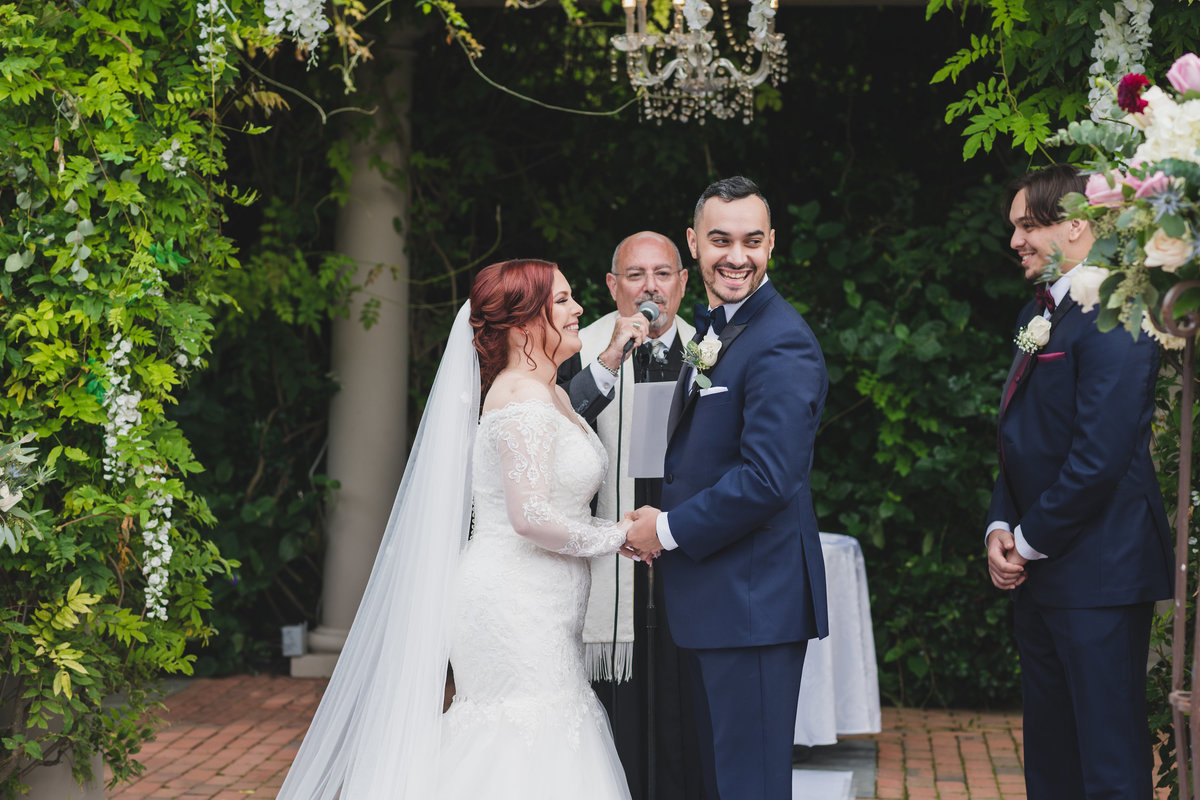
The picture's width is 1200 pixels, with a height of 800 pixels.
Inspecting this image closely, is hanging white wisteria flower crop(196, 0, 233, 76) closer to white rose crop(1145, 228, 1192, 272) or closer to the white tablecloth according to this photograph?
white rose crop(1145, 228, 1192, 272)

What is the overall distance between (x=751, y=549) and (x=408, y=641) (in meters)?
0.91

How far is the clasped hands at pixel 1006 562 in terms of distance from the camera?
10.6ft

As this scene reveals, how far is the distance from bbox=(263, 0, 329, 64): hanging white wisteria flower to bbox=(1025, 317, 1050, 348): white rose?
2.32 metres

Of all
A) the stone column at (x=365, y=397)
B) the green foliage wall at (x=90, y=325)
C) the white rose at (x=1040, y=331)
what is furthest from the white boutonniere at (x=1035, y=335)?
the stone column at (x=365, y=397)

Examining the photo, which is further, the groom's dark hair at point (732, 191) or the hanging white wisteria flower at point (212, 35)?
the hanging white wisteria flower at point (212, 35)

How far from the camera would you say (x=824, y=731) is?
4.86 metres

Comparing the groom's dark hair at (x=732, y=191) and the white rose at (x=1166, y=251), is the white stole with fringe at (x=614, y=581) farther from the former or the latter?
the white rose at (x=1166, y=251)

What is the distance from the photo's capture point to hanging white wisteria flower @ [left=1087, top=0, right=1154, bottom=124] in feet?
11.1

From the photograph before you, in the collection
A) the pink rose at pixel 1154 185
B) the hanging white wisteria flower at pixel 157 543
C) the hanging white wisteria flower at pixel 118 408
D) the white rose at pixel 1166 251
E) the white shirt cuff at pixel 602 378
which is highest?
the pink rose at pixel 1154 185

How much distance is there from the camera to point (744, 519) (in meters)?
2.93

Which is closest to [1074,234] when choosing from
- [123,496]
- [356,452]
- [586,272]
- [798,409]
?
[798,409]

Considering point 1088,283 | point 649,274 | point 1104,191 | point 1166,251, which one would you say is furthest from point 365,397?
point 1166,251

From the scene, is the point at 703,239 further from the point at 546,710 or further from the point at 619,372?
the point at 546,710

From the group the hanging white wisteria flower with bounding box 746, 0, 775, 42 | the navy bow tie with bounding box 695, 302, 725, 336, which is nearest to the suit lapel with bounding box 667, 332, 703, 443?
the navy bow tie with bounding box 695, 302, 725, 336
